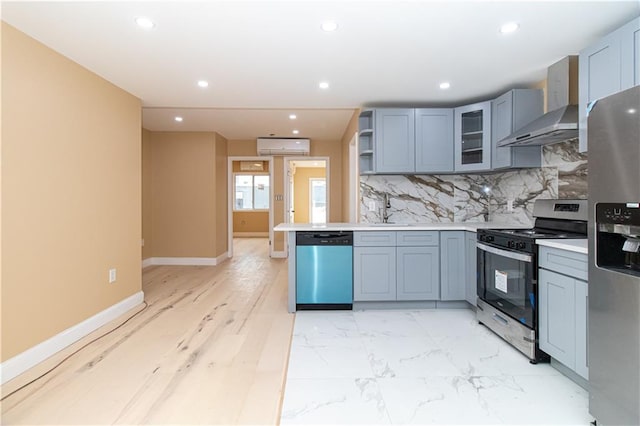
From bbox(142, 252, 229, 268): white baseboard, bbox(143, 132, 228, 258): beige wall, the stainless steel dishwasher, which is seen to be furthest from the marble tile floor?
bbox(143, 132, 228, 258): beige wall

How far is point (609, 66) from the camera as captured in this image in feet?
7.13

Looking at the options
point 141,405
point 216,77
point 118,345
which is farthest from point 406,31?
point 118,345

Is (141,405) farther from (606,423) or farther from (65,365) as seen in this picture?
(606,423)

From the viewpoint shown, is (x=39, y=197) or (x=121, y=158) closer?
(x=39, y=197)

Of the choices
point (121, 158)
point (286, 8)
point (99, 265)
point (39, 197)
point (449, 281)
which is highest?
point (286, 8)

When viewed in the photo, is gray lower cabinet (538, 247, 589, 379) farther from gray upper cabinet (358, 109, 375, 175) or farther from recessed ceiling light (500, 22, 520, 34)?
gray upper cabinet (358, 109, 375, 175)

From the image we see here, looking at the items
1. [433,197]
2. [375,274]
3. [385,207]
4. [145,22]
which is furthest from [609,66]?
[145,22]

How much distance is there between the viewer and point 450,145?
148 inches

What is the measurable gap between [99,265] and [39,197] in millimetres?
897

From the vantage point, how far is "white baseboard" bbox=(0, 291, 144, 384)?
2.13m

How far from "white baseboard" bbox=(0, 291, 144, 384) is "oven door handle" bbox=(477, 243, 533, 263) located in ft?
11.7

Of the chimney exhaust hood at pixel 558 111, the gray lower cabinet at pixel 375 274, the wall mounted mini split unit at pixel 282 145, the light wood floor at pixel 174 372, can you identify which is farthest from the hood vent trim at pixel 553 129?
the wall mounted mini split unit at pixel 282 145

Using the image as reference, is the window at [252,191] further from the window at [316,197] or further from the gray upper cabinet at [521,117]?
the gray upper cabinet at [521,117]

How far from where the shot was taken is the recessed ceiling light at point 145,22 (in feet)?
6.81
